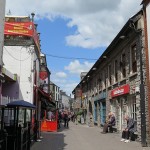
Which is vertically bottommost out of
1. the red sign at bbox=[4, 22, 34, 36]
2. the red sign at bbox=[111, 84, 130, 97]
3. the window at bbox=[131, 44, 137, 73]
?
the red sign at bbox=[111, 84, 130, 97]

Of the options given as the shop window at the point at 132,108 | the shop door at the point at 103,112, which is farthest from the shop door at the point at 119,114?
the shop door at the point at 103,112

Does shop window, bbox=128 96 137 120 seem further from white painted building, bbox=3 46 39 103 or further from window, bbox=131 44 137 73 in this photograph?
white painted building, bbox=3 46 39 103

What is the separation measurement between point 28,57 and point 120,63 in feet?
21.0

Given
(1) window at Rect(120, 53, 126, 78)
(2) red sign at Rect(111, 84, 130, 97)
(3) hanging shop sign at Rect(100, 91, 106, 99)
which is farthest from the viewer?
(3) hanging shop sign at Rect(100, 91, 106, 99)

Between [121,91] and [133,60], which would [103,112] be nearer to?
[121,91]

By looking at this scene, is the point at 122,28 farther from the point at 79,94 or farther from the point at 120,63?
the point at 79,94

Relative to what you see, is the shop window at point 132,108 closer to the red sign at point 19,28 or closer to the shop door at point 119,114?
the shop door at point 119,114

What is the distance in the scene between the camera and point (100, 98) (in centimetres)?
3356

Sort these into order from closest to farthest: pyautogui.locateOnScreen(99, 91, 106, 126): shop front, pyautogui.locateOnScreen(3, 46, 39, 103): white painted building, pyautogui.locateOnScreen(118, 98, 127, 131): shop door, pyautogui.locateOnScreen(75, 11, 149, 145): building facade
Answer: pyautogui.locateOnScreen(75, 11, 149, 145): building facade
pyautogui.locateOnScreen(118, 98, 127, 131): shop door
pyautogui.locateOnScreen(3, 46, 39, 103): white painted building
pyautogui.locateOnScreen(99, 91, 106, 126): shop front

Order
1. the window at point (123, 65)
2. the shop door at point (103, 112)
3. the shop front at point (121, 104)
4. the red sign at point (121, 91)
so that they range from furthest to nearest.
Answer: the shop door at point (103, 112) < the window at point (123, 65) < the shop front at point (121, 104) < the red sign at point (121, 91)

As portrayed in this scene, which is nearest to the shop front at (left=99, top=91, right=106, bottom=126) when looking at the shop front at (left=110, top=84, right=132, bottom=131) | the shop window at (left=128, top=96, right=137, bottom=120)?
the shop front at (left=110, top=84, right=132, bottom=131)

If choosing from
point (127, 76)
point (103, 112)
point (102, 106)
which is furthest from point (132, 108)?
point (102, 106)

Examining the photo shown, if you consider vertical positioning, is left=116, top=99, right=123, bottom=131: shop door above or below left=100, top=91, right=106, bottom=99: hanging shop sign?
below

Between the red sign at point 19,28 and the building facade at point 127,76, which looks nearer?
the building facade at point 127,76
